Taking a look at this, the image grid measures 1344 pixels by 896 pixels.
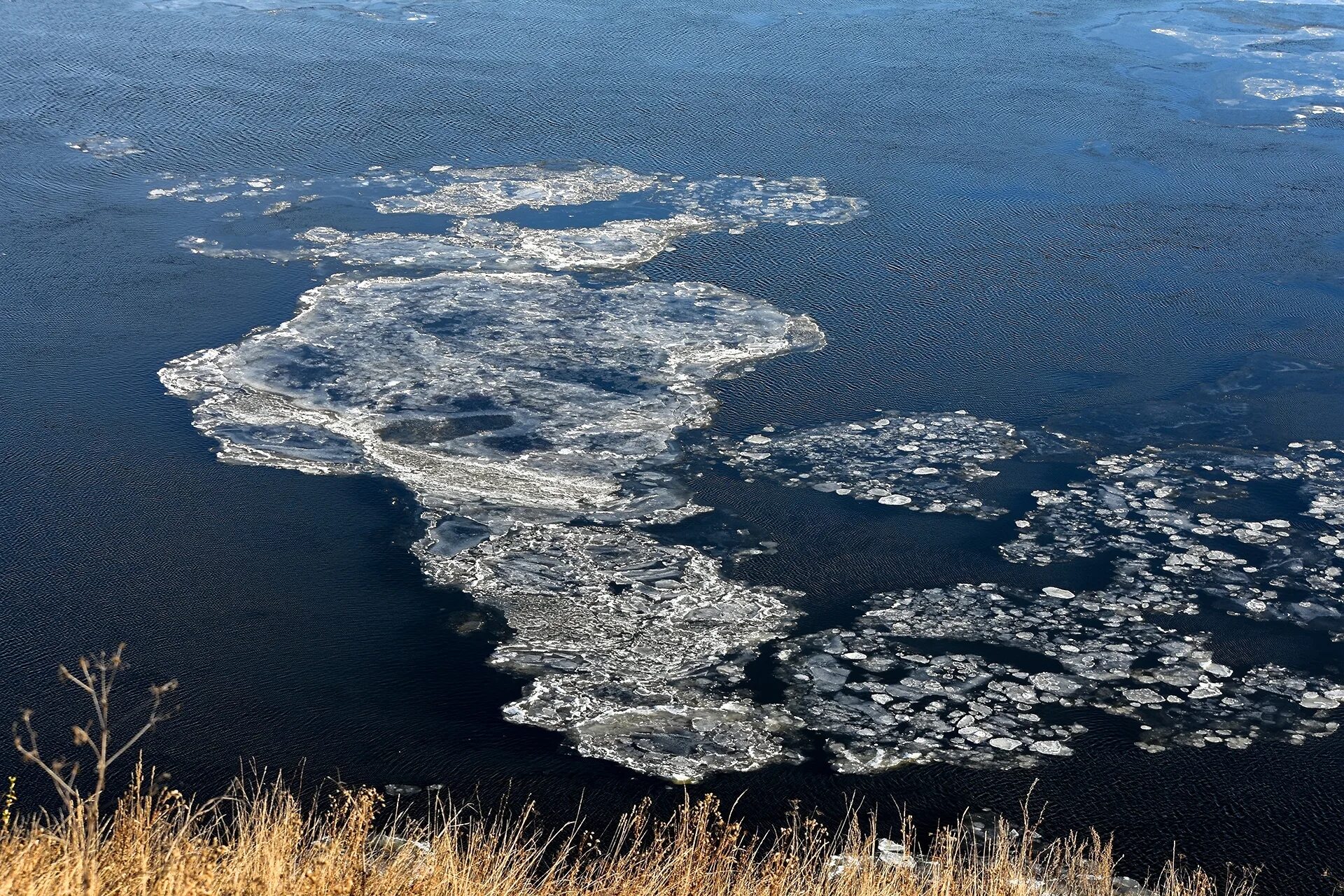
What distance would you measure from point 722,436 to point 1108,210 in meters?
4.99

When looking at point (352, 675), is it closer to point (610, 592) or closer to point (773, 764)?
point (610, 592)

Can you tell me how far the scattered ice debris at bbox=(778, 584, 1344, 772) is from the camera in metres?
5.04

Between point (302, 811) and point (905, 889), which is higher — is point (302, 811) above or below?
below

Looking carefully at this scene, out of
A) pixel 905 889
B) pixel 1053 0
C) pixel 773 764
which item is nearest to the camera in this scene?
pixel 905 889

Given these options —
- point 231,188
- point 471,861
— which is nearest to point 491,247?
point 231,188

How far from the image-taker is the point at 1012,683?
17.5 feet

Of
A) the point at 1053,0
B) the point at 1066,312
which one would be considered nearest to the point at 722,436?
the point at 1066,312

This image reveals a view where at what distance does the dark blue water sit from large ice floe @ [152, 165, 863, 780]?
0.64 ft

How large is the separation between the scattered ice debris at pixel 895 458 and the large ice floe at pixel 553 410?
57 cm

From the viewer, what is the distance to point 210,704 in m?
5.10

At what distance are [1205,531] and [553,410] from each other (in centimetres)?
352

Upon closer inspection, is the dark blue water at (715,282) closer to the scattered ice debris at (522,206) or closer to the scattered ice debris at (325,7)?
the scattered ice debris at (325,7)

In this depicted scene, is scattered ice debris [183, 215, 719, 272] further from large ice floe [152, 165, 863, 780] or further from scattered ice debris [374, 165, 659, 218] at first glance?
scattered ice debris [374, 165, 659, 218]

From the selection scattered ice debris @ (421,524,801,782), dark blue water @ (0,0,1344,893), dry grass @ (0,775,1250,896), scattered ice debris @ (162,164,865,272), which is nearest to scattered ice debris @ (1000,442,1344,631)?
dark blue water @ (0,0,1344,893)
